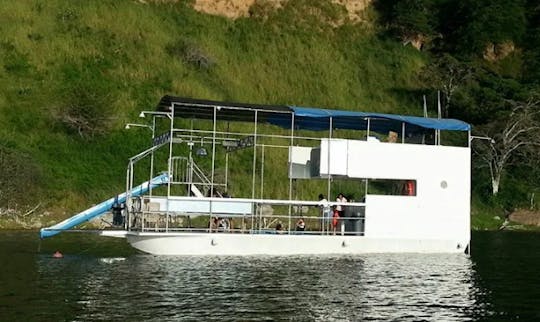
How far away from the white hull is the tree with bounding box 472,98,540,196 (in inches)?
1212

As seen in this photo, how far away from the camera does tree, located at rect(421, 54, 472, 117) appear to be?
7012cm

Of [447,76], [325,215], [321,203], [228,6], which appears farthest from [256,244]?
[228,6]

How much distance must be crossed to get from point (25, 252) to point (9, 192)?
53.8 feet

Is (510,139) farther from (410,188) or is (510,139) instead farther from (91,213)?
(91,213)

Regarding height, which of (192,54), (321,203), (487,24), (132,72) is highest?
(487,24)

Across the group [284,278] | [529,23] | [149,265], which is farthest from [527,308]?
[529,23]

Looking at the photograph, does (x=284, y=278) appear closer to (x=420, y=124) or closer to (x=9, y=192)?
(x=420, y=124)

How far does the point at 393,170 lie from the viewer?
109 feet

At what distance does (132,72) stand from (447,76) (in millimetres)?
29271

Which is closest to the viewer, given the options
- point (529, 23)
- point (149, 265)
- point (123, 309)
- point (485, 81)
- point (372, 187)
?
point (123, 309)

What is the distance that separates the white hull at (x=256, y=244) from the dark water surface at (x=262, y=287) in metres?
0.67

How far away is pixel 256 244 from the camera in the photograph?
30516 millimetres

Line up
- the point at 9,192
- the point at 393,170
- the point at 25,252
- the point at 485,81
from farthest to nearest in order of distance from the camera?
the point at 485,81
the point at 9,192
the point at 393,170
the point at 25,252

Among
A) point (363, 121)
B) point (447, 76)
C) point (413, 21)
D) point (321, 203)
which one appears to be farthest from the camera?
point (413, 21)
